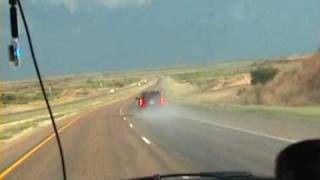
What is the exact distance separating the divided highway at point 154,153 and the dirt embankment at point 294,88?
1591 cm

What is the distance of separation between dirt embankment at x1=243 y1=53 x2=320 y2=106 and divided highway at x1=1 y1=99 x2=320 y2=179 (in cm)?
1591

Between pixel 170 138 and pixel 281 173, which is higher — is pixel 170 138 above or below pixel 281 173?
below

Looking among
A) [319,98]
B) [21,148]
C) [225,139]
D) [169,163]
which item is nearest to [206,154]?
[169,163]

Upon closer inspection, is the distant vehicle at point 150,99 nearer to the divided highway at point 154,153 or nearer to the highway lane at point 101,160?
the divided highway at point 154,153

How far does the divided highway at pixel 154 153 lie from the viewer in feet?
60.8

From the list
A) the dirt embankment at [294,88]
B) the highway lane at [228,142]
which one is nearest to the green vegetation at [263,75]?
the dirt embankment at [294,88]

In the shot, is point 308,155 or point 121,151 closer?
point 308,155

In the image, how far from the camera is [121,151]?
25.1m

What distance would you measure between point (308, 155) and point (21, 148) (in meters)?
26.7

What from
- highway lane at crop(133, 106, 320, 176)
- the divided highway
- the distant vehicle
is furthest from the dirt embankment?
the divided highway

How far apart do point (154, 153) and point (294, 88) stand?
111 feet

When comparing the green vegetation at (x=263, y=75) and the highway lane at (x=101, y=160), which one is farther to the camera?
the green vegetation at (x=263, y=75)

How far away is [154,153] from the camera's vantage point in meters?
23.4

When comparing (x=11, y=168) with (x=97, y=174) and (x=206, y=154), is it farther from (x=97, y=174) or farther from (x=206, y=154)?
(x=206, y=154)
